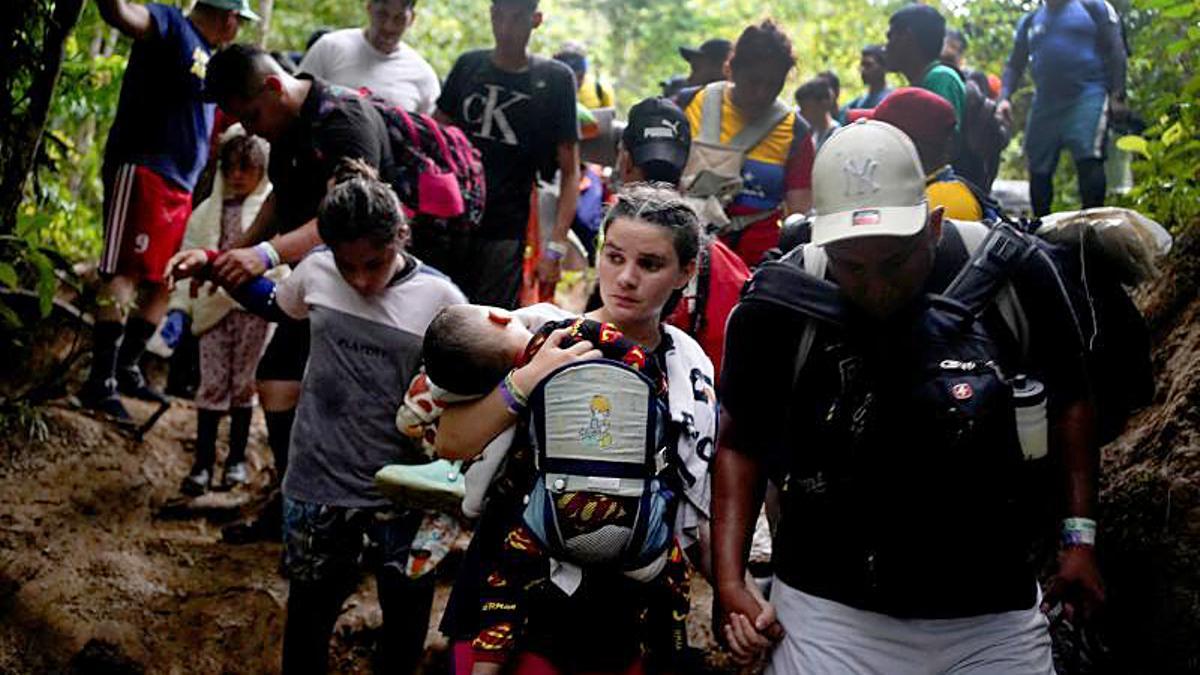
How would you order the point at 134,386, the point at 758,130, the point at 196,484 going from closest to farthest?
the point at 758,130, the point at 196,484, the point at 134,386

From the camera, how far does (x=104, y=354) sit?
5.52 meters

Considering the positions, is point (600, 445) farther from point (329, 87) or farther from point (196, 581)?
point (196, 581)

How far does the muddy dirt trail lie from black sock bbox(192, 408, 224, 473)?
0.61 feet

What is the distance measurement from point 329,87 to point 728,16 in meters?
14.6

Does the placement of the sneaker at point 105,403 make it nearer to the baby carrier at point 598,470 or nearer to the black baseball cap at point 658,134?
the black baseball cap at point 658,134

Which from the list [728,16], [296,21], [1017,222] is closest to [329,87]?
[1017,222]

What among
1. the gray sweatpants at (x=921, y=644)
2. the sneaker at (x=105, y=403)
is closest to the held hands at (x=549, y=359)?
the gray sweatpants at (x=921, y=644)

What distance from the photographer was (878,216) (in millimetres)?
2242

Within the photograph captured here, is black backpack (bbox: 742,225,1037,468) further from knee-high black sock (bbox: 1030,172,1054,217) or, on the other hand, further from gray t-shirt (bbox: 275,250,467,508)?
knee-high black sock (bbox: 1030,172,1054,217)

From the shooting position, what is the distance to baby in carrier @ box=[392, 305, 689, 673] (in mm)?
2312

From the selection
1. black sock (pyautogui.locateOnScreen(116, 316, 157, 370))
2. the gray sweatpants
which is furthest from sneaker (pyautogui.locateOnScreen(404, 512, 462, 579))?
black sock (pyautogui.locateOnScreen(116, 316, 157, 370))

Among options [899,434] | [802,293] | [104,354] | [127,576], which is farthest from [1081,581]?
[104,354]

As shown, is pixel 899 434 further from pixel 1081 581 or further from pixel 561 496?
pixel 561 496

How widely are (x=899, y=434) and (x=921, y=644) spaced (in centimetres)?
47
